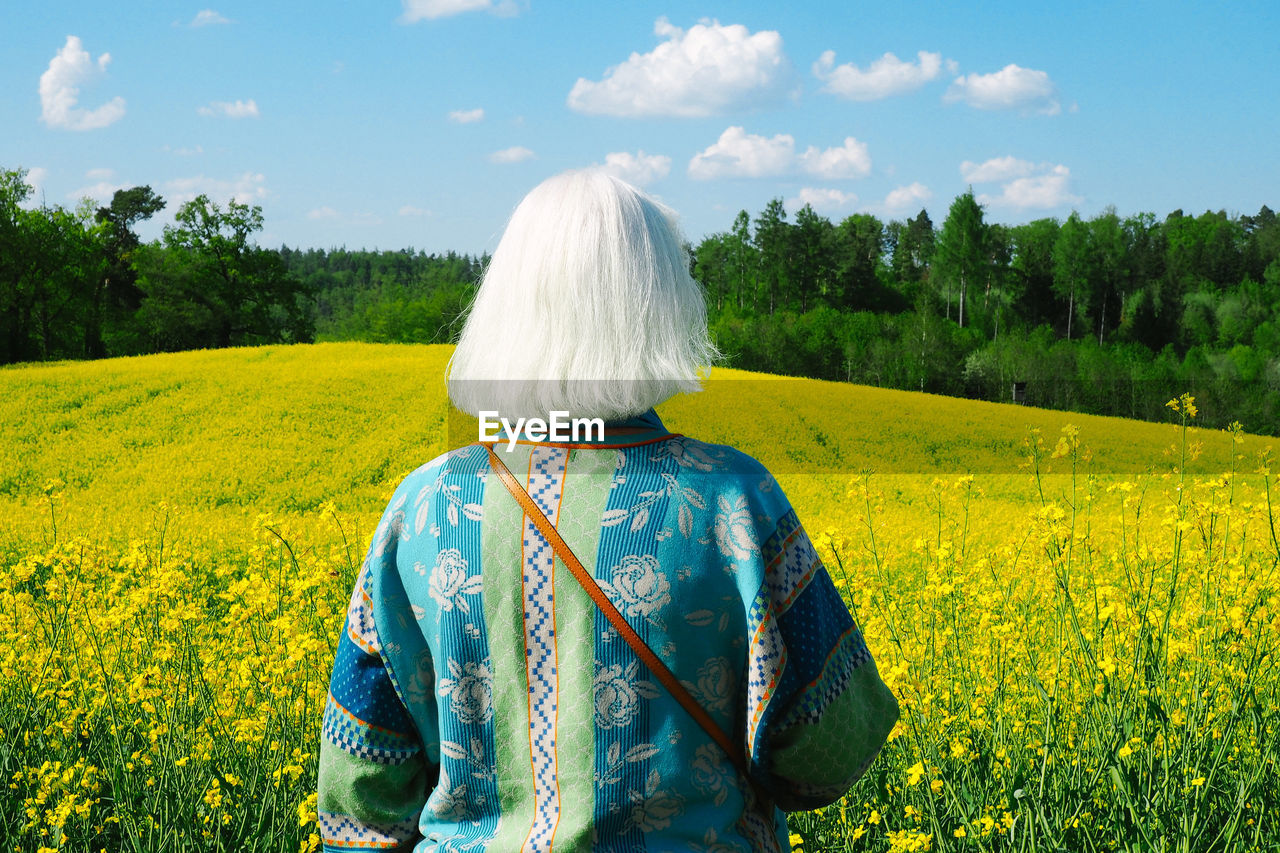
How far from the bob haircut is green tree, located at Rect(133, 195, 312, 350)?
4609 centimetres

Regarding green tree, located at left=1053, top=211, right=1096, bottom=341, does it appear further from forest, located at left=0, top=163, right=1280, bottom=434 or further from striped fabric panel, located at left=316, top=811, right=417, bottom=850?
striped fabric panel, located at left=316, top=811, right=417, bottom=850

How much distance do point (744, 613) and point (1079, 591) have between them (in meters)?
3.65

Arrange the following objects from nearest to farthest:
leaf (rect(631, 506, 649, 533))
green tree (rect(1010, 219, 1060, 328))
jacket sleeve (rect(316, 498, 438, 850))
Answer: leaf (rect(631, 506, 649, 533)), jacket sleeve (rect(316, 498, 438, 850)), green tree (rect(1010, 219, 1060, 328))

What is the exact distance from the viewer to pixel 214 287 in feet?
144

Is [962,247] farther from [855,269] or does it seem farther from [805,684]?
[805,684]

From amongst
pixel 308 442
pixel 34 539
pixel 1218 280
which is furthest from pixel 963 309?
pixel 34 539

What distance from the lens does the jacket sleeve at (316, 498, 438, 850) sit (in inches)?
51.6

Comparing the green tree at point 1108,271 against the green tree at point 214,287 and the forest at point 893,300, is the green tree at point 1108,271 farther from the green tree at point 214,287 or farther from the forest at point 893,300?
the green tree at point 214,287

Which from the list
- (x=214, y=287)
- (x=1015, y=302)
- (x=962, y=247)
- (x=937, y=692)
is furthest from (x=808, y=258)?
(x=937, y=692)

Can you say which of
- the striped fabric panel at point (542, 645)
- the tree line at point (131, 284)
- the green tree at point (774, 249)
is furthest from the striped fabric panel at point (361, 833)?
the green tree at point (774, 249)

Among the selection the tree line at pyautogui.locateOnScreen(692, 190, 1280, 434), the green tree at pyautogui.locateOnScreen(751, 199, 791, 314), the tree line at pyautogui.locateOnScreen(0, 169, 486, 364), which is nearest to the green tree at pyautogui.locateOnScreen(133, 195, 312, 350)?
the tree line at pyautogui.locateOnScreen(0, 169, 486, 364)

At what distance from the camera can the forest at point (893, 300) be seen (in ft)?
133

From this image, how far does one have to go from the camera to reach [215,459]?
14.1 meters

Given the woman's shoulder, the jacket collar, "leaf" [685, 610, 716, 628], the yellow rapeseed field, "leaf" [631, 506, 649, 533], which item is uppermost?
the jacket collar
